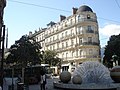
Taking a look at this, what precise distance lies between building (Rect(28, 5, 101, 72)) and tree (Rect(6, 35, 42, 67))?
25320 millimetres

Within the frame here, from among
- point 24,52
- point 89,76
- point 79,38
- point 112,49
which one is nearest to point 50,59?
point 79,38

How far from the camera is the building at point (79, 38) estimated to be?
58.9 metres

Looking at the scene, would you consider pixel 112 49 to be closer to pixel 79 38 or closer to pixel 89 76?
pixel 79 38

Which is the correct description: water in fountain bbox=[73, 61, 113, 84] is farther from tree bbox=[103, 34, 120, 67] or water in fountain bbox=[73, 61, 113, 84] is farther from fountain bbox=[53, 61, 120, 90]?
tree bbox=[103, 34, 120, 67]

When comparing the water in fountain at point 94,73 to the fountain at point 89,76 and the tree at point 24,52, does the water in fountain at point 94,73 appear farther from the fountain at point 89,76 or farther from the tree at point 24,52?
the tree at point 24,52

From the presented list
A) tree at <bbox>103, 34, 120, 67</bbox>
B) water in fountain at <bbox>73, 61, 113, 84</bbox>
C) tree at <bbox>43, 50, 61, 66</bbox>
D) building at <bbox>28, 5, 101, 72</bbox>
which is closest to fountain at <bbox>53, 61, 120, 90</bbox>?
water in fountain at <bbox>73, 61, 113, 84</bbox>

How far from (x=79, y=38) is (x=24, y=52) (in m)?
28.4

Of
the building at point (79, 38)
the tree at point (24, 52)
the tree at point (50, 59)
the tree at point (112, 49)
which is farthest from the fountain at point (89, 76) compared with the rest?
the tree at point (50, 59)

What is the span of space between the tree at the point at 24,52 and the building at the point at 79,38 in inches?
997

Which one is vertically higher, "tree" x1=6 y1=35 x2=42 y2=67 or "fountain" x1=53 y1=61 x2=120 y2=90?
"tree" x1=6 y1=35 x2=42 y2=67

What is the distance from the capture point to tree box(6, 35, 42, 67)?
33.2 metres

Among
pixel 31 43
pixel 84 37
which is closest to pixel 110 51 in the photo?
pixel 84 37

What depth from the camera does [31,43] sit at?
1369 inches

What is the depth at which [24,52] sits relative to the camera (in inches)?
1303
